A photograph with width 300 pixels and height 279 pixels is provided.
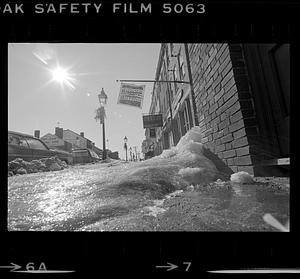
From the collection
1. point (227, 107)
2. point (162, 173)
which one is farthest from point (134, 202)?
point (227, 107)

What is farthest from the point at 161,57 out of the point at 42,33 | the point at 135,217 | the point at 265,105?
the point at 135,217

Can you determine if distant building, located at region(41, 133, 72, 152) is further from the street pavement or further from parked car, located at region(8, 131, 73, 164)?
the street pavement

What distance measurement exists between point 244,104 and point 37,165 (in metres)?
1.86

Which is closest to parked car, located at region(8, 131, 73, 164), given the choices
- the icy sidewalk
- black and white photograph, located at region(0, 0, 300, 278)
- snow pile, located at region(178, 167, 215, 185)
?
black and white photograph, located at region(0, 0, 300, 278)

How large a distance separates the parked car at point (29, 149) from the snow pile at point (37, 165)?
0.03 m

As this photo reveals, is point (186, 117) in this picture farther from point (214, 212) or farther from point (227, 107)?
point (214, 212)

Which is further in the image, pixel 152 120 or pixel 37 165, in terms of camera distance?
pixel 152 120

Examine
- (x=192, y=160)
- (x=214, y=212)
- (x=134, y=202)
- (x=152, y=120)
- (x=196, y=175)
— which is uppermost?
(x=152, y=120)

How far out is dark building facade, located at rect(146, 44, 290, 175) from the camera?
4.68 feet

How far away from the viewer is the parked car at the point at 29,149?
131 centimetres

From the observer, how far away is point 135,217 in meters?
1.19

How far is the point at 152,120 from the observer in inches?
61.8

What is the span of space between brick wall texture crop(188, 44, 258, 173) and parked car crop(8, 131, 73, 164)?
139 cm

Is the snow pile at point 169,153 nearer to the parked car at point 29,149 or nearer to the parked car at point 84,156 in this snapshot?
the parked car at point 84,156
